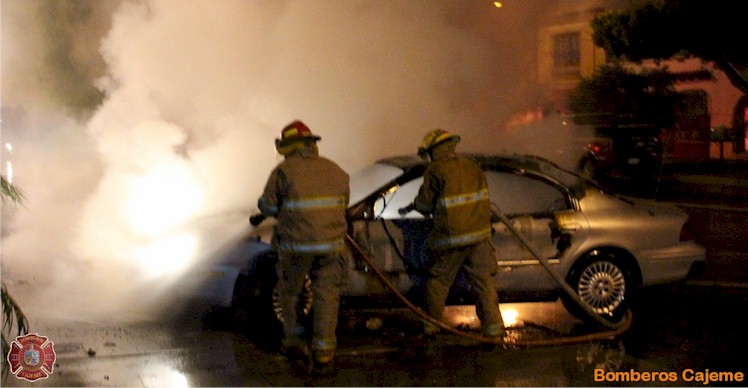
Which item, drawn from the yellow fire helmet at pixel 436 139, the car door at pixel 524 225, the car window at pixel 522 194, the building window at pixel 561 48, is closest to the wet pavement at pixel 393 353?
the car door at pixel 524 225

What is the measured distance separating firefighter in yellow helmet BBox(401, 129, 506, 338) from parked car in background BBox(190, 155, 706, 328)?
12.9 inches

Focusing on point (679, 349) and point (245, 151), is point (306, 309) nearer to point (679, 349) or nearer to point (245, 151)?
point (245, 151)

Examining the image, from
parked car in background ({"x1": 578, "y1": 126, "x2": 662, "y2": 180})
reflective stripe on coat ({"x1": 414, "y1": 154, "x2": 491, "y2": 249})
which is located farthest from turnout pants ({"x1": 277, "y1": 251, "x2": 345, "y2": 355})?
parked car in background ({"x1": 578, "y1": 126, "x2": 662, "y2": 180})

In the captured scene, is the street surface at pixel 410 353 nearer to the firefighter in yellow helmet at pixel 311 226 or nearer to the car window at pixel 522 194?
the firefighter in yellow helmet at pixel 311 226

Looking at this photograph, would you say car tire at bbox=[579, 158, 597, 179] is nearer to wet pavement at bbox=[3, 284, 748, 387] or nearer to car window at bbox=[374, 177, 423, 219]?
wet pavement at bbox=[3, 284, 748, 387]

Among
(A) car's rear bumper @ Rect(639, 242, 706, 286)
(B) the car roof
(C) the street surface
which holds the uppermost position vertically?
(B) the car roof

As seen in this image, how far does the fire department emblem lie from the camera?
15.4ft

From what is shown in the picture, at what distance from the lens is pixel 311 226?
195 inches

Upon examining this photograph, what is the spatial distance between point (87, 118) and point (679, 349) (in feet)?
16.7

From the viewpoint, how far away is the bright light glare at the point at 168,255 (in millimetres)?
6371

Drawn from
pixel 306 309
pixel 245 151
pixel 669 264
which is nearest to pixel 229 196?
pixel 245 151

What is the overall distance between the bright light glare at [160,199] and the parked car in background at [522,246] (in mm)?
1313

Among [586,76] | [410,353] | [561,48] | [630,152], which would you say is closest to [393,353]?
[410,353]

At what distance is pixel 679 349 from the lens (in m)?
5.48
